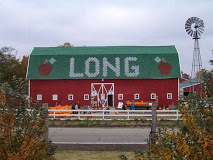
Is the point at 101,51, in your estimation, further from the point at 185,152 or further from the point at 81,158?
the point at 185,152

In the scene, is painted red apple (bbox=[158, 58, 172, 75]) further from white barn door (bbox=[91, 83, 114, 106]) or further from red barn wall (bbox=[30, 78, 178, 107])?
white barn door (bbox=[91, 83, 114, 106])

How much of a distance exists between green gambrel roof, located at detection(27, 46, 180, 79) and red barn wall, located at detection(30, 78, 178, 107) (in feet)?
1.80

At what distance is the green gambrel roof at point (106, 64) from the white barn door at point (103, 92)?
878 millimetres

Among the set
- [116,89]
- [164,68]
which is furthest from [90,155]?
[164,68]

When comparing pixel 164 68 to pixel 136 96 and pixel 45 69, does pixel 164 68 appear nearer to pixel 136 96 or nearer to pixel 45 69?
pixel 136 96

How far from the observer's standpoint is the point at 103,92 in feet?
122

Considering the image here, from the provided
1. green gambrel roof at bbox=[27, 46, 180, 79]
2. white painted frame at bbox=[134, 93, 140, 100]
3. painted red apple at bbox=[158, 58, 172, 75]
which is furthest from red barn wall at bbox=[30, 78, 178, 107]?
painted red apple at bbox=[158, 58, 172, 75]

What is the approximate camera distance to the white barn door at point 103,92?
122ft

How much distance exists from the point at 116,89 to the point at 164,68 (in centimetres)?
560

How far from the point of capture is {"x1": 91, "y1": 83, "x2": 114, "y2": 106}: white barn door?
3705cm

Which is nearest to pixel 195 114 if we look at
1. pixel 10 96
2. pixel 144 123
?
pixel 10 96

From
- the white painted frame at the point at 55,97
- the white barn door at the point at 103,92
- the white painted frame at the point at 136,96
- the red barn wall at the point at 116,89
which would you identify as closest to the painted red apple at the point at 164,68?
the red barn wall at the point at 116,89

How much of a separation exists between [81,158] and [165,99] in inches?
1089

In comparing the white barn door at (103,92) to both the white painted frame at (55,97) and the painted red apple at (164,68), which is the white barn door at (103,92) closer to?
the white painted frame at (55,97)
